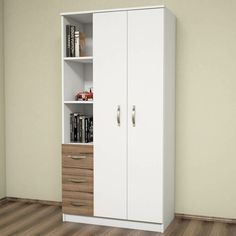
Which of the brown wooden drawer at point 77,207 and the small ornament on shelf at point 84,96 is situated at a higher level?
the small ornament on shelf at point 84,96

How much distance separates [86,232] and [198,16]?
94.1 inches

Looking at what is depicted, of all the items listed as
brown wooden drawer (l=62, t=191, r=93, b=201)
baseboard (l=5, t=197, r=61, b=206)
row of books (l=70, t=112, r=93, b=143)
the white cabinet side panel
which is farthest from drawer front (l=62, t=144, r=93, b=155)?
baseboard (l=5, t=197, r=61, b=206)

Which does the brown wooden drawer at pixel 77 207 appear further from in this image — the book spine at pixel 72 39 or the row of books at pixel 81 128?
the book spine at pixel 72 39

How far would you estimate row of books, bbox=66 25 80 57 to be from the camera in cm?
410

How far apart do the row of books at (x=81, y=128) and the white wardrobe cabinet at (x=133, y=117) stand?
0.60ft

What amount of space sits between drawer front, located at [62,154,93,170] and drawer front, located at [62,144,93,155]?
3 cm

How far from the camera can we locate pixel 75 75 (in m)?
4.34

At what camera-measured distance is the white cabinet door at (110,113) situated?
3861 millimetres

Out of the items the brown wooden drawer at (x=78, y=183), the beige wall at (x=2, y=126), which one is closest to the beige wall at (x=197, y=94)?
the beige wall at (x=2, y=126)

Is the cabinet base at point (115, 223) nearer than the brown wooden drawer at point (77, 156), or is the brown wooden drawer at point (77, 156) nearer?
the cabinet base at point (115, 223)

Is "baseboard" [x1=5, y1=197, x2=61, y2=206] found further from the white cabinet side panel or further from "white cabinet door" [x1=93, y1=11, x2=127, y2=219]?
the white cabinet side panel

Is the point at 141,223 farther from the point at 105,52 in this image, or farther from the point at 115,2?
the point at 115,2

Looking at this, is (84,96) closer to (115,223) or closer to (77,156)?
(77,156)

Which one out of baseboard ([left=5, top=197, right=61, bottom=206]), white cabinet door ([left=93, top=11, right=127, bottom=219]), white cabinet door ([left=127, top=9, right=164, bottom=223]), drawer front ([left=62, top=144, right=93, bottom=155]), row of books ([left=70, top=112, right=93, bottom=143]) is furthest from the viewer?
baseboard ([left=5, top=197, right=61, bottom=206])
